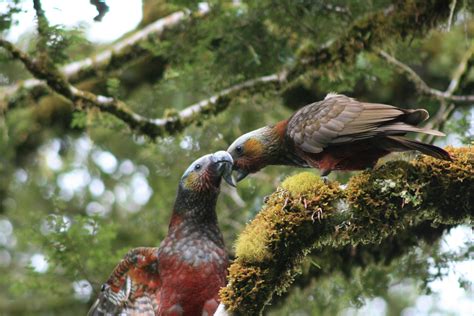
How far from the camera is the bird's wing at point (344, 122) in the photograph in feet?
14.9

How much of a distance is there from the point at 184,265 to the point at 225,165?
0.87m

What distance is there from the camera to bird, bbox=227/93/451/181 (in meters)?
4.53

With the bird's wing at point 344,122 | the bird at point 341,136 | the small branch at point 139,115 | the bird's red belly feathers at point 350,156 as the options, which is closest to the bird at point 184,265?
the bird at point 341,136

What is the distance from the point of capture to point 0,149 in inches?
361

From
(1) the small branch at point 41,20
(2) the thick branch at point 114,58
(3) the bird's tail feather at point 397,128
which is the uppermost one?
Answer: (1) the small branch at point 41,20

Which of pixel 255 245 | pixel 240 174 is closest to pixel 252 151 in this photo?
pixel 240 174

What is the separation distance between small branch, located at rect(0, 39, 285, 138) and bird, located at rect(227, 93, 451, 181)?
6.03ft

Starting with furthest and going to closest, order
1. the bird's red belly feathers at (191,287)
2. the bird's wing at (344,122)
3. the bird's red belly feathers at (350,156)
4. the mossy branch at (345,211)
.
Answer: the bird's red belly feathers at (191,287)
the bird's red belly feathers at (350,156)
the bird's wing at (344,122)
the mossy branch at (345,211)

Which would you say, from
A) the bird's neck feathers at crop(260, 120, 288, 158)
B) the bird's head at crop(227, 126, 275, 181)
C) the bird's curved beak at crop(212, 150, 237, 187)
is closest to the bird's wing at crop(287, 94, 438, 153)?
the bird's neck feathers at crop(260, 120, 288, 158)

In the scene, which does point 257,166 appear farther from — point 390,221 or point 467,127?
point 467,127

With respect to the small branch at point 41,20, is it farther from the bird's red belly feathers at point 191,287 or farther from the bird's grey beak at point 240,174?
the bird's red belly feathers at point 191,287

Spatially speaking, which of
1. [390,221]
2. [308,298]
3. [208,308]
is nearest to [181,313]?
[208,308]

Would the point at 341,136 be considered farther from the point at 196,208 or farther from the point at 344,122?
the point at 196,208

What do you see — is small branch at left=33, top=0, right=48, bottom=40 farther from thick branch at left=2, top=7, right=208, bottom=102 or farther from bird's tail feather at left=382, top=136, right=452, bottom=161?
bird's tail feather at left=382, top=136, right=452, bottom=161
